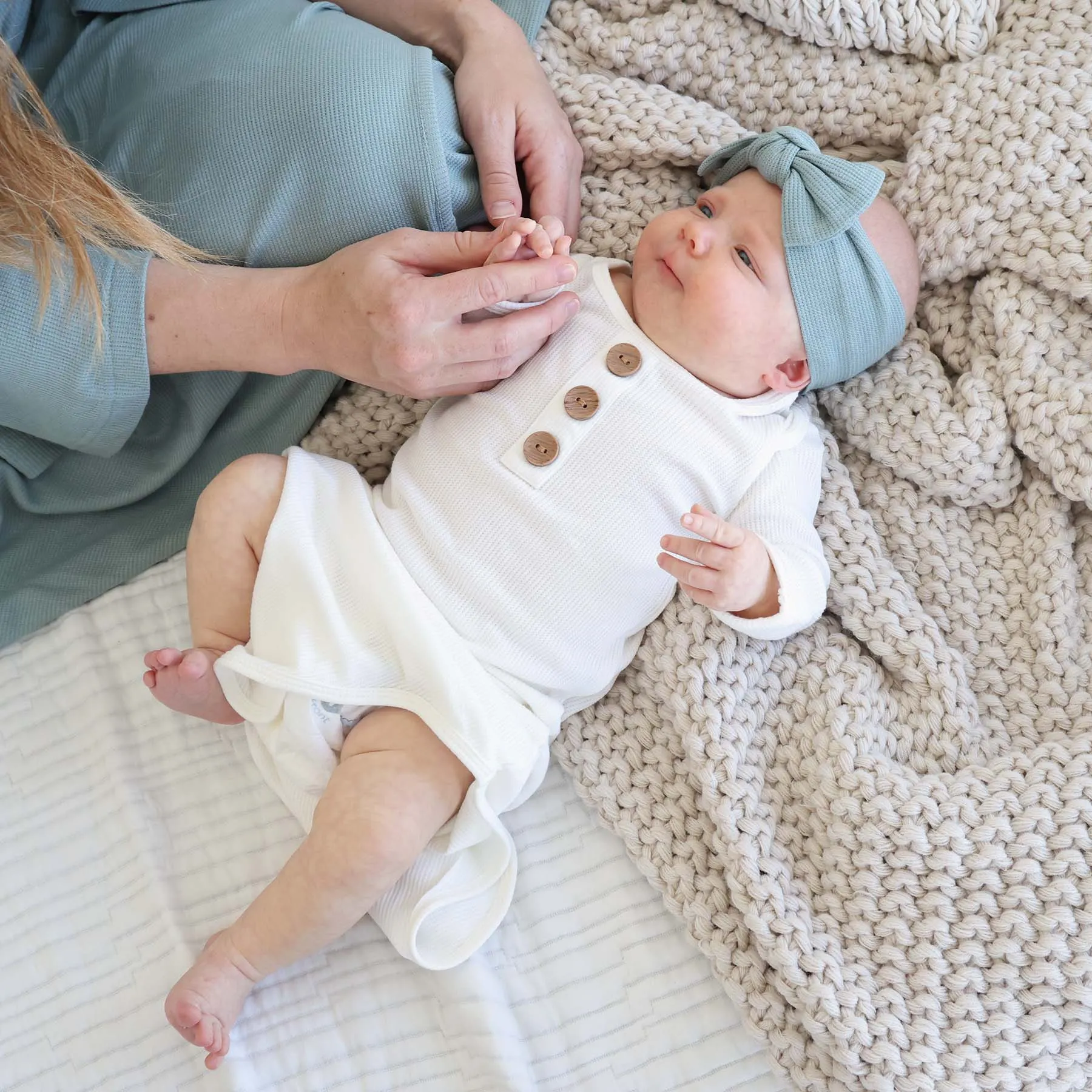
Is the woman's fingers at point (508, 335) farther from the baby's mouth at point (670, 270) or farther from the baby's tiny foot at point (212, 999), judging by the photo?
the baby's tiny foot at point (212, 999)

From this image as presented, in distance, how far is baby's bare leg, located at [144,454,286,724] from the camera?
109 cm

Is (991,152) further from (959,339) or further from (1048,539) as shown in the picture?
(1048,539)

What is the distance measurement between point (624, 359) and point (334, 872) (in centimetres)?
62

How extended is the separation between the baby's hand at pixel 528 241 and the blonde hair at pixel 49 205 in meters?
0.32

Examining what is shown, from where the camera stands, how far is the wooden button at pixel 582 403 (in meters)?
1.07

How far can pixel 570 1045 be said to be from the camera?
104 centimetres

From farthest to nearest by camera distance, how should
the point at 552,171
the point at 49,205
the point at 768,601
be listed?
the point at 552,171 < the point at 768,601 < the point at 49,205

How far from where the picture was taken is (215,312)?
3.54 ft

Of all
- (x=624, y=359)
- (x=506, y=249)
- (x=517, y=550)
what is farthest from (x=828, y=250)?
(x=517, y=550)

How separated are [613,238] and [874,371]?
1.18ft

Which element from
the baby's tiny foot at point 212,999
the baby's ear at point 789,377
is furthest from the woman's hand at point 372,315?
the baby's tiny foot at point 212,999

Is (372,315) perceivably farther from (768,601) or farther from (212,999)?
(212,999)

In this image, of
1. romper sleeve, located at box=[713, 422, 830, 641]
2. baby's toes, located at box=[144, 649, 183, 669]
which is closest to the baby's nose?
romper sleeve, located at box=[713, 422, 830, 641]

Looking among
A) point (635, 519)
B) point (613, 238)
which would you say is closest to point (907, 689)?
point (635, 519)
